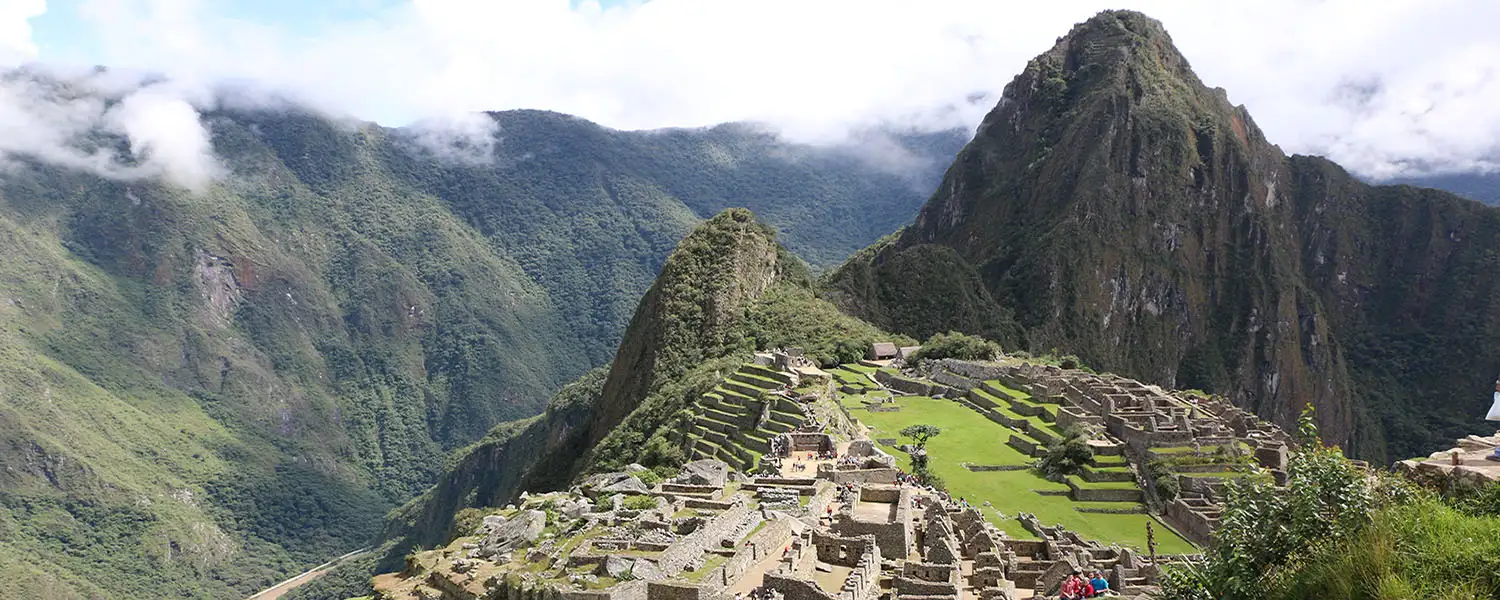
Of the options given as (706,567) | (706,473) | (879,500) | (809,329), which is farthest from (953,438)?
(809,329)

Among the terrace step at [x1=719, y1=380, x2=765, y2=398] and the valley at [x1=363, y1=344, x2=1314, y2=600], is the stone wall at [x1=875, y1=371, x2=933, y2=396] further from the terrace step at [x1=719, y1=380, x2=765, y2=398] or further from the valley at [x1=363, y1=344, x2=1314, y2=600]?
the terrace step at [x1=719, y1=380, x2=765, y2=398]

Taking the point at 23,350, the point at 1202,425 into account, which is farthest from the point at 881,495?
the point at 23,350

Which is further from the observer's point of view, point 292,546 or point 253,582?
point 292,546

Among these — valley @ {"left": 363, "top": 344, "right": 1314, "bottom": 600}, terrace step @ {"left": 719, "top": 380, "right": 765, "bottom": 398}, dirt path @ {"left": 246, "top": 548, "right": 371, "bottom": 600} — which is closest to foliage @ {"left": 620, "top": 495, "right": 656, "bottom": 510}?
valley @ {"left": 363, "top": 344, "right": 1314, "bottom": 600}

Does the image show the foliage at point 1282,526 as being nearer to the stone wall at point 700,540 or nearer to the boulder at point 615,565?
the stone wall at point 700,540

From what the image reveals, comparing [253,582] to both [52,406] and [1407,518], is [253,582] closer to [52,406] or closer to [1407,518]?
[52,406]

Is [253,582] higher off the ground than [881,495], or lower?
lower

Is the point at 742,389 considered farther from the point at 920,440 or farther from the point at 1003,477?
the point at 1003,477
